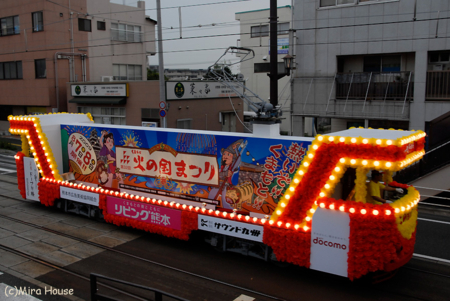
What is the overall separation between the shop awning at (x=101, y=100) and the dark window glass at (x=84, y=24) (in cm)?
617

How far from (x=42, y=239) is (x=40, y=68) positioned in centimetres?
2533

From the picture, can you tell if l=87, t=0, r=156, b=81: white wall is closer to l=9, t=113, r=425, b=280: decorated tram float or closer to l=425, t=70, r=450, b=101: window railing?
l=9, t=113, r=425, b=280: decorated tram float

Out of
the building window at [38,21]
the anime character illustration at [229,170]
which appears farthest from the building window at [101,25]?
the anime character illustration at [229,170]

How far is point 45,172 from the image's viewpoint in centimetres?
1272

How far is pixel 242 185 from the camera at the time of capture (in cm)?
906

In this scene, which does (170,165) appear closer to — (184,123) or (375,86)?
(375,86)

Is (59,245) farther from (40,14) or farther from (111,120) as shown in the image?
(40,14)

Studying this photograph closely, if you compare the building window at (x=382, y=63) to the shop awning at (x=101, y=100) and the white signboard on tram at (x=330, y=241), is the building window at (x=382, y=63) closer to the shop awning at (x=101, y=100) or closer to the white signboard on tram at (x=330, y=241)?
the white signboard on tram at (x=330, y=241)

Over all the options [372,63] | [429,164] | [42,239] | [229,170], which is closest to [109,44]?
[372,63]

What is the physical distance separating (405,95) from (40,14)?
27319 millimetres

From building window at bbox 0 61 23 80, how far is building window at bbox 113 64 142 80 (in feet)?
26.4

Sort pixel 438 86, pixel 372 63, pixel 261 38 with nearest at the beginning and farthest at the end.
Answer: pixel 438 86, pixel 372 63, pixel 261 38

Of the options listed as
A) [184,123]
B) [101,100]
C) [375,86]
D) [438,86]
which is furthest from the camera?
[101,100]

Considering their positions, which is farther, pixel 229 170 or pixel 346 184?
pixel 229 170
